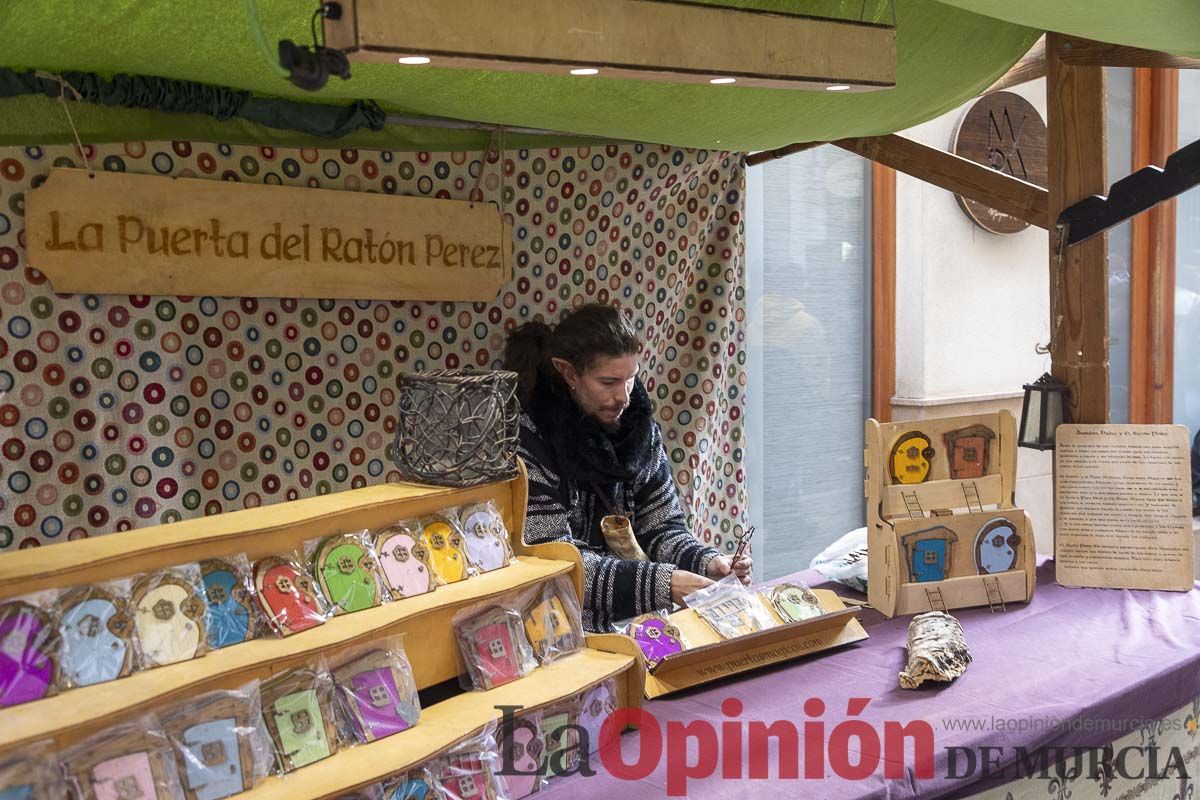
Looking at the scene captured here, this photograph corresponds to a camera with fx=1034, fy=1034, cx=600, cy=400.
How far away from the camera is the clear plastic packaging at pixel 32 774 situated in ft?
3.96

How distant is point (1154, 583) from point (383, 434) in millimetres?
2244

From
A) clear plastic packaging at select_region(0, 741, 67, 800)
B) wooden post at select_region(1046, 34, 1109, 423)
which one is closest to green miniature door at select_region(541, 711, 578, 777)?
clear plastic packaging at select_region(0, 741, 67, 800)

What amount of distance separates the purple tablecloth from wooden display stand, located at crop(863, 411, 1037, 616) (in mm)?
85

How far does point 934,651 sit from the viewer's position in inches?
90.6

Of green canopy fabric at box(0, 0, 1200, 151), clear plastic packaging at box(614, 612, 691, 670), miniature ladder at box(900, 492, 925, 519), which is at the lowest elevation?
clear plastic packaging at box(614, 612, 691, 670)

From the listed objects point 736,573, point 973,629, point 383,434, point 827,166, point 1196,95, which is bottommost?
point 973,629

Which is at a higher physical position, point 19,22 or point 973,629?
point 19,22

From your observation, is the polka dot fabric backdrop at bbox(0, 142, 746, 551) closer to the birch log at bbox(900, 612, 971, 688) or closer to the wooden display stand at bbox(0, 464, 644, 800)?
the wooden display stand at bbox(0, 464, 644, 800)

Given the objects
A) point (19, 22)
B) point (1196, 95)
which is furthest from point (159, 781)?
point (1196, 95)

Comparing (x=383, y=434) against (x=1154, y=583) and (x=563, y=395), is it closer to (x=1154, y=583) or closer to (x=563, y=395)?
(x=563, y=395)

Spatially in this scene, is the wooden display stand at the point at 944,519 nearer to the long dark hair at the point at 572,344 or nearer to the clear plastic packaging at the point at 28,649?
the long dark hair at the point at 572,344

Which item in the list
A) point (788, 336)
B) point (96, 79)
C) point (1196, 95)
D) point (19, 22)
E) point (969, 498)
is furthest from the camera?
point (1196, 95)

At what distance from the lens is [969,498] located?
9.52 ft

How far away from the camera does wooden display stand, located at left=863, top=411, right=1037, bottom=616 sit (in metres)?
2.77
